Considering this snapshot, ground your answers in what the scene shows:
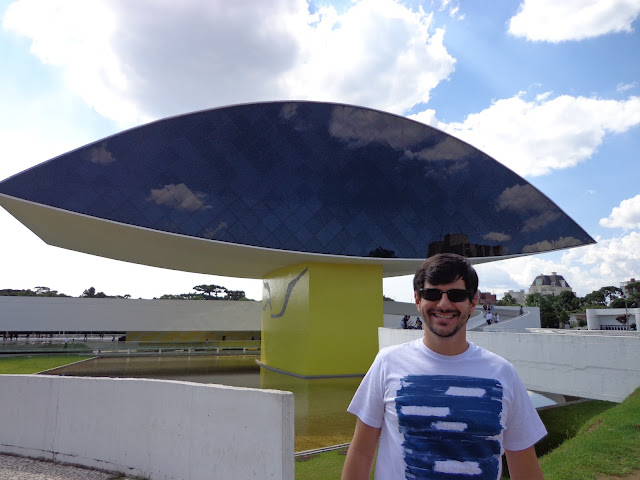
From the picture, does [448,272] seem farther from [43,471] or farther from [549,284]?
[549,284]

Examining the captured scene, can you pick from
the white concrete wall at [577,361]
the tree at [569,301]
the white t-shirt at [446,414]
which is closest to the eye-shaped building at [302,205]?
the white concrete wall at [577,361]

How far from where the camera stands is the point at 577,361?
10.3 m

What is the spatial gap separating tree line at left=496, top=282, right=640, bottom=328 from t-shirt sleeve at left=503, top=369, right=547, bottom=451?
62410 millimetres

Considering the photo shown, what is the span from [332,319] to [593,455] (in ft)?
51.6

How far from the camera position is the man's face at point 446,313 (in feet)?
6.37

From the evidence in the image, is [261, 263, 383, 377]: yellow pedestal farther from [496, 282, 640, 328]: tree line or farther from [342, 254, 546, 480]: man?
[496, 282, 640, 328]: tree line

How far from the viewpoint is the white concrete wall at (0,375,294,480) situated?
15.8 ft

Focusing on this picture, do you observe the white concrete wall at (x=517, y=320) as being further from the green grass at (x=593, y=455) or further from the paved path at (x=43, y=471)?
the paved path at (x=43, y=471)

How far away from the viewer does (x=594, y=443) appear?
6.26 metres

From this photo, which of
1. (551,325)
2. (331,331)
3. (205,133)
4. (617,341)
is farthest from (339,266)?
(551,325)

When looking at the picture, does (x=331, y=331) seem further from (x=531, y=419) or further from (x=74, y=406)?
(x=531, y=419)

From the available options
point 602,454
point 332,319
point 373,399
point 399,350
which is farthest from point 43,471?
point 332,319

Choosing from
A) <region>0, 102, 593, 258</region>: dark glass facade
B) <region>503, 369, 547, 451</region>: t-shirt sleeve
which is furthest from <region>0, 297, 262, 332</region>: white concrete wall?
<region>503, 369, 547, 451</region>: t-shirt sleeve

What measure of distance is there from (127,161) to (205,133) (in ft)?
11.2
